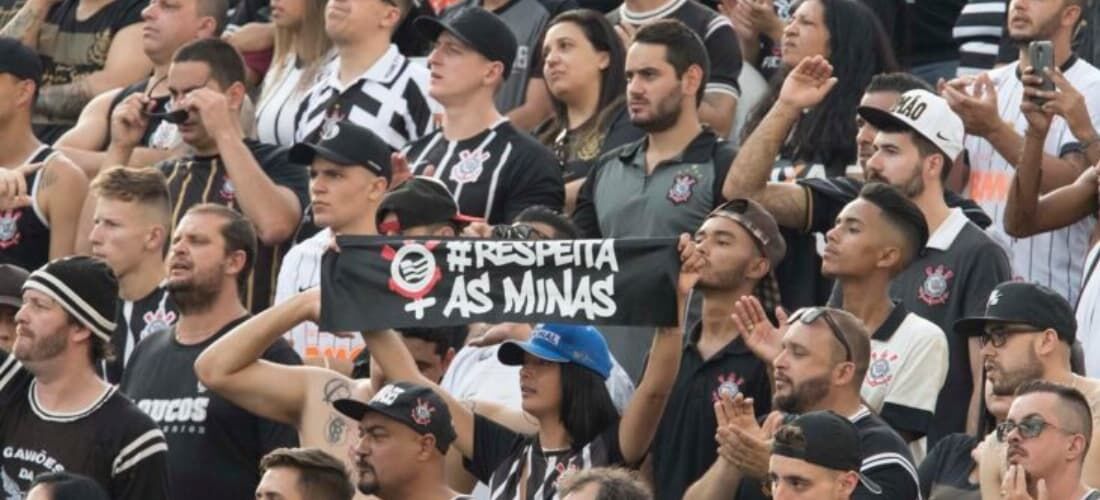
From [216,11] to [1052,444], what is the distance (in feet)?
23.0

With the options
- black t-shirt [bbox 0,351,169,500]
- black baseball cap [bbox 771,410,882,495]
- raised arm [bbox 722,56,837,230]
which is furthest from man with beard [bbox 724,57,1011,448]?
black t-shirt [bbox 0,351,169,500]

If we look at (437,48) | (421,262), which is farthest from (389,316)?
(437,48)

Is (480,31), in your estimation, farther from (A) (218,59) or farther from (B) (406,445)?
(B) (406,445)

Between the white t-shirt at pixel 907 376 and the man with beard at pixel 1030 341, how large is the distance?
1.71ft

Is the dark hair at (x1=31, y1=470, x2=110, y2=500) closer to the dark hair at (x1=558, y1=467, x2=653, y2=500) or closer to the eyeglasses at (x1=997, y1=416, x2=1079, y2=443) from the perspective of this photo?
the dark hair at (x1=558, y1=467, x2=653, y2=500)

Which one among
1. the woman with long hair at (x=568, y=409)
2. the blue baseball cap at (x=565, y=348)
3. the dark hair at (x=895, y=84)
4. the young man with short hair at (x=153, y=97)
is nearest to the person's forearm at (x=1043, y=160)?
the dark hair at (x=895, y=84)

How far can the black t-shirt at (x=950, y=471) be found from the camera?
9992 millimetres

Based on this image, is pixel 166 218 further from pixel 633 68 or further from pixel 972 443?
pixel 972 443

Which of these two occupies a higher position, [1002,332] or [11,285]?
[1002,332]

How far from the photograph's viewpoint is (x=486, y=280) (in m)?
10.7

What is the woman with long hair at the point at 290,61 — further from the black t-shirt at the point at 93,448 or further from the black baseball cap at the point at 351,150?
the black t-shirt at the point at 93,448

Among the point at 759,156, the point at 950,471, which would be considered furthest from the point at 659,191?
the point at 950,471

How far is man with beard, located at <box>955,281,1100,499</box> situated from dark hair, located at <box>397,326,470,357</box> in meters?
2.24

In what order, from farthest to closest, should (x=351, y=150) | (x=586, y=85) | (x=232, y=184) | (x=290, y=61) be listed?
(x=290, y=61), (x=586, y=85), (x=232, y=184), (x=351, y=150)
